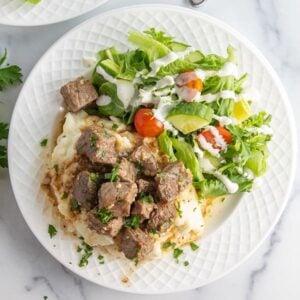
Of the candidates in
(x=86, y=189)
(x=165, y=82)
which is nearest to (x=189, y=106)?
(x=165, y=82)

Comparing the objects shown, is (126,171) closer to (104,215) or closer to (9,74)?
(104,215)

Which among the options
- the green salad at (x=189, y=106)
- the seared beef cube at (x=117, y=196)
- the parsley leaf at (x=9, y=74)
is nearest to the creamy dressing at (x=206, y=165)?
the green salad at (x=189, y=106)

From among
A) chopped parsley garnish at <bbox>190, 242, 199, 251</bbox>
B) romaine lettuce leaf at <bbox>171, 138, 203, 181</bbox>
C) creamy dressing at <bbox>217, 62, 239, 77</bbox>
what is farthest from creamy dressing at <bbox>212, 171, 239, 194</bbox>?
creamy dressing at <bbox>217, 62, 239, 77</bbox>

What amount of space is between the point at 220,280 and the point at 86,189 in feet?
4.42

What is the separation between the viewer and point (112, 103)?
12.6 feet

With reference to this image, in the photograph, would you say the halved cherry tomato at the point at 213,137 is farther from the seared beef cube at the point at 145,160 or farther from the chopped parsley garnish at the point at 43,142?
the chopped parsley garnish at the point at 43,142

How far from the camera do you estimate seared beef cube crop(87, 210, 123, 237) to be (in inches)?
138

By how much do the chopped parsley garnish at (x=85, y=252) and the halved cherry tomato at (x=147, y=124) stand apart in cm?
83

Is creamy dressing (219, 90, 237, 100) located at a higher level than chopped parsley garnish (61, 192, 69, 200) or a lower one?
higher

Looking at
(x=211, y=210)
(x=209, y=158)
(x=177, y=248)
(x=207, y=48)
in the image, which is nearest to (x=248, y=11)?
(x=207, y=48)

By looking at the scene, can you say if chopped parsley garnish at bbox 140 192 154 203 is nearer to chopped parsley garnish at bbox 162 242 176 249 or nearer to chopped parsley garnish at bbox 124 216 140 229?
chopped parsley garnish at bbox 124 216 140 229

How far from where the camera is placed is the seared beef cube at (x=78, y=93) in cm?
372

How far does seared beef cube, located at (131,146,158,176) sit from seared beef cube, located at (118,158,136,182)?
5cm

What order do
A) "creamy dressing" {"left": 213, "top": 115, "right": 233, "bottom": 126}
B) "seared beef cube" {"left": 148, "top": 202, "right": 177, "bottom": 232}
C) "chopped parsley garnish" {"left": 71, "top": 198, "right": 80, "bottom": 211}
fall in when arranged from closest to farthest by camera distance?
1. "seared beef cube" {"left": 148, "top": 202, "right": 177, "bottom": 232}
2. "chopped parsley garnish" {"left": 71, "top": 198, "right": 80, "bottom": 211}
3. "creamy dressing" {"left": 213, "top": 115, "right": 233, "bottom": 126}
